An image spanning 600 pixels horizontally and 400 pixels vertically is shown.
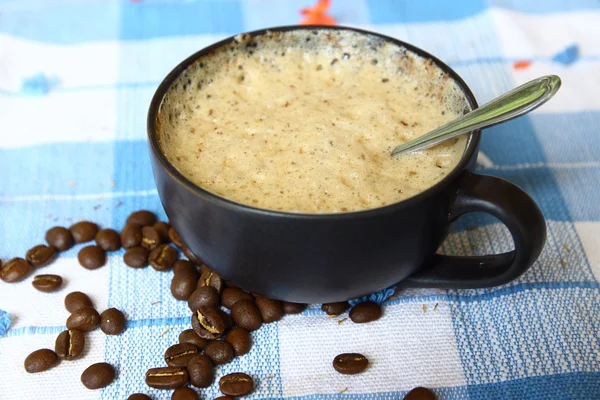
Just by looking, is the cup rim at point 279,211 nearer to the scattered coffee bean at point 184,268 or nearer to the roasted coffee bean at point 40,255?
the scattered coffee bean at point 184,268

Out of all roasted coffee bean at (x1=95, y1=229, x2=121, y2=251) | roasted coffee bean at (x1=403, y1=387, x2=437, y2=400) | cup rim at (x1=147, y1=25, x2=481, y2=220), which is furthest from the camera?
roasted coffee bean at (x1=95, y1=229, x2=121, y2=251)

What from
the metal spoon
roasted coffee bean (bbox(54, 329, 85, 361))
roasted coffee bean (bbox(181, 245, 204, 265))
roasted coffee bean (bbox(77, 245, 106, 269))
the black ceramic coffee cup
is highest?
the metal spoon

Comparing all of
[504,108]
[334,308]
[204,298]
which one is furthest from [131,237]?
[504,108]

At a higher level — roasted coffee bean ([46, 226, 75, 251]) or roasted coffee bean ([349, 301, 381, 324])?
roasted coffee bean ([349, 301, 381, 324])

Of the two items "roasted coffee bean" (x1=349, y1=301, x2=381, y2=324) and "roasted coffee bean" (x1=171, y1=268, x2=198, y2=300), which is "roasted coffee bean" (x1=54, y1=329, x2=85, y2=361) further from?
"roasted coffee bean" (x1=349, y1=301, x2=381, y2=324)

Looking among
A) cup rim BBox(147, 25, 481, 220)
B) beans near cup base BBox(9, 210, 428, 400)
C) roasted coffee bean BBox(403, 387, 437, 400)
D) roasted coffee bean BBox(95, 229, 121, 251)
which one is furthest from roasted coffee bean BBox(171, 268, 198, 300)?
roasted coffee bean BBox(403, 387, 437, 400)

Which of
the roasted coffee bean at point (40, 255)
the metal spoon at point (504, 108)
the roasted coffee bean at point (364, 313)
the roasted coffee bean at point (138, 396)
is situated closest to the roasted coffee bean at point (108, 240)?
the roasted coffee bean at point (40, 255)

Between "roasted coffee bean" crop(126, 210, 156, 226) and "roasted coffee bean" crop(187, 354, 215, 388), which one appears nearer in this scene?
"roasted coffee bean" crop(187, 354, 215, 388)
